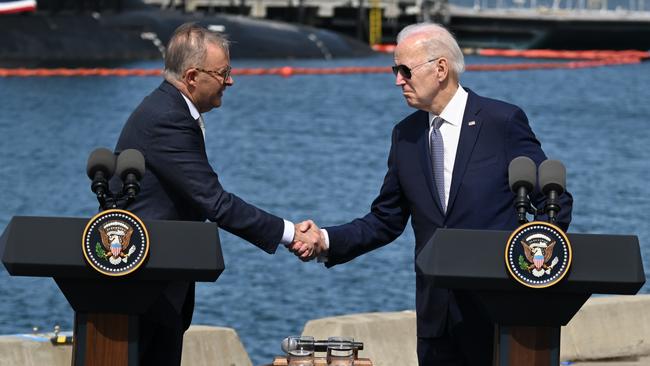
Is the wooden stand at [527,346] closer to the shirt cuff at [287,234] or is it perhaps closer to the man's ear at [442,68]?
the man's ear at [442,68]

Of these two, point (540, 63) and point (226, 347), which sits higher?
point (226, 347)

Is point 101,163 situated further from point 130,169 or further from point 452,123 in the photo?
point 452,123

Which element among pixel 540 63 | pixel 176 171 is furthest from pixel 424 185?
pixel 540 63

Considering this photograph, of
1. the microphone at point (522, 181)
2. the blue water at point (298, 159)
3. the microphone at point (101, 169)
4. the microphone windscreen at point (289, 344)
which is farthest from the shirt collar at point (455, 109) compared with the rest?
the blue water at point (298, 159)

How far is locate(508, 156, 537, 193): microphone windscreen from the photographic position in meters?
6.16

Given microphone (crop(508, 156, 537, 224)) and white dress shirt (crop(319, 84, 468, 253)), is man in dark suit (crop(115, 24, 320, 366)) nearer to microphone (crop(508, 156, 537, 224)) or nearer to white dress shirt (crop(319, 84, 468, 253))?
white dress shirt (crop(319, 84, 468, 253))

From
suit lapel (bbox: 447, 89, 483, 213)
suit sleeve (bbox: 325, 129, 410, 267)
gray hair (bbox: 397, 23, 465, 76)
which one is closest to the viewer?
suit lapel (bbox: 447, 89, 483, 213)

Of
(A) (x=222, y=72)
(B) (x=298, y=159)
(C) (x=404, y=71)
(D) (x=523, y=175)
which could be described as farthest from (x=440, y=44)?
(B) (x=298, y=159)

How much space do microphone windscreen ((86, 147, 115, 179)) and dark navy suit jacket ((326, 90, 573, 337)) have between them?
1.57m

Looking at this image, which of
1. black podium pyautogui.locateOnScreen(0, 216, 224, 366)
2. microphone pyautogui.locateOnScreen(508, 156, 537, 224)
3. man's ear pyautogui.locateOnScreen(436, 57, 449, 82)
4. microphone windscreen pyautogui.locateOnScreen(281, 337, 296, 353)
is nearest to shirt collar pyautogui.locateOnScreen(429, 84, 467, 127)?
man's ear pyautogui.locateOnScreen(436, 57, 449, 82)

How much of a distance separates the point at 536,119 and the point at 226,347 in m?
40.5

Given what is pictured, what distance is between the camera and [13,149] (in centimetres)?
3869

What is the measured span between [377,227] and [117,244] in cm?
202

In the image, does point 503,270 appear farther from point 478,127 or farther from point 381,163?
point 381,163
